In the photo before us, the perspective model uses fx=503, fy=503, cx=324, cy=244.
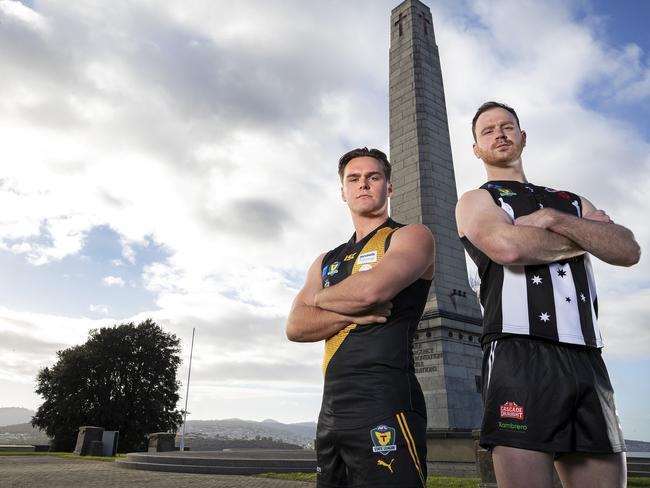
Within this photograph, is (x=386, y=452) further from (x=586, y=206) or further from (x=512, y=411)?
(x=586, y=206)

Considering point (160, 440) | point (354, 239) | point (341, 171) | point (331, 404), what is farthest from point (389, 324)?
point (160, 440)

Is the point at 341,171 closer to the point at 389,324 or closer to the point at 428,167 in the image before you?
the point at 389,324

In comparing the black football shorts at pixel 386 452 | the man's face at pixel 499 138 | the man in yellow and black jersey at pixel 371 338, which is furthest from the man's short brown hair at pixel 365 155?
the black football shorts at pixel 386 452

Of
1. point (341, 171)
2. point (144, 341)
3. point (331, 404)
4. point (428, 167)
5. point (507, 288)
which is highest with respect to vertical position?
point (428, 167)

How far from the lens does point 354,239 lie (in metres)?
3.07

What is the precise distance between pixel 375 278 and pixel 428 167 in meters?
16.0

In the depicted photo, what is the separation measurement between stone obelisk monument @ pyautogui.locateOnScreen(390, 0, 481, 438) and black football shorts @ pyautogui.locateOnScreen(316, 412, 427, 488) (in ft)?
39.7

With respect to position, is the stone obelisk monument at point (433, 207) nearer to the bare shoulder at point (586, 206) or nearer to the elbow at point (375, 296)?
the bare shoulder at point (586, 206)

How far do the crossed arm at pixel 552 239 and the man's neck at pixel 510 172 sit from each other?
45 centimetres

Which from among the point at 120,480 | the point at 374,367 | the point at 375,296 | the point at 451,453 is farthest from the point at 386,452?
the point at 451,453

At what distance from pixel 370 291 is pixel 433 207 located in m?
15.4

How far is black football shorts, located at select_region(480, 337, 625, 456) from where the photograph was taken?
2.12 metres

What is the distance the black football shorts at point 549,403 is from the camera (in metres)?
2.12

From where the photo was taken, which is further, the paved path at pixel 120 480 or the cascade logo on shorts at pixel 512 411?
the paved path at pixel 120 480
